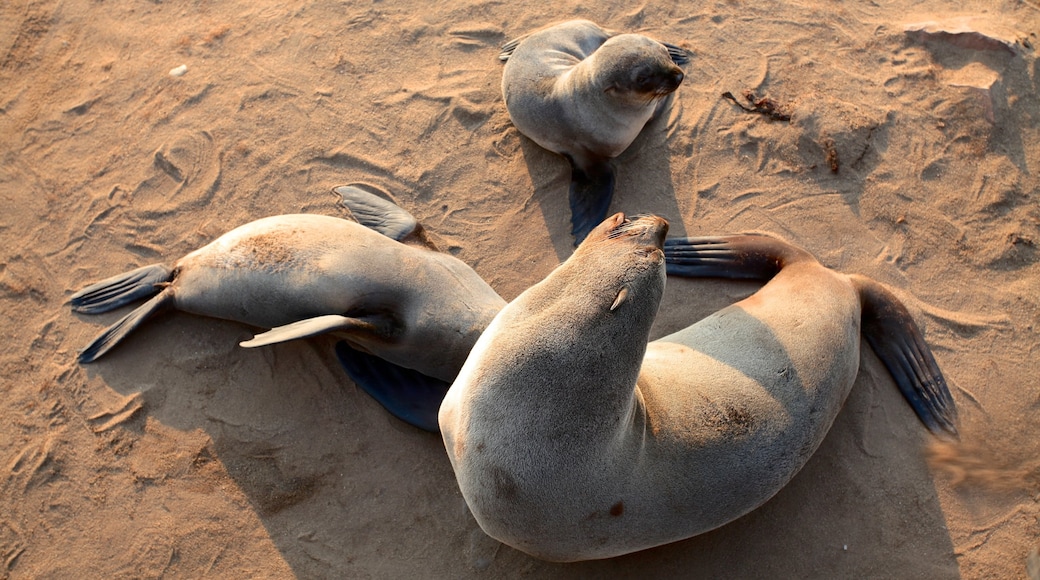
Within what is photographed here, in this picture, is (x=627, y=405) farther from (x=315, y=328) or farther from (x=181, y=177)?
(x=181, y=177)

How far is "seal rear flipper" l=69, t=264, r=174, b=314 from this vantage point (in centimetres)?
409

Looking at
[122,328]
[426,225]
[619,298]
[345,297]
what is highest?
[619,298]

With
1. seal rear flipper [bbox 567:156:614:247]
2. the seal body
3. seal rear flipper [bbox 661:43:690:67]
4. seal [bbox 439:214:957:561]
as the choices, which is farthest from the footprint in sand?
seal rear flipper [bbox 661:43:690:67]

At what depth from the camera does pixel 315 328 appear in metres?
3.36

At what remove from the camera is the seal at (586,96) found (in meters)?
4.07

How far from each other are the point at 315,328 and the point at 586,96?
2.11 m

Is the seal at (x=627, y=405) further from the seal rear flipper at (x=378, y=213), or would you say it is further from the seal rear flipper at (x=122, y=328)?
the seal rear flipper at (x=122, y=328)

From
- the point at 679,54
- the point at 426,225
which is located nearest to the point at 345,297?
the point at 426,225

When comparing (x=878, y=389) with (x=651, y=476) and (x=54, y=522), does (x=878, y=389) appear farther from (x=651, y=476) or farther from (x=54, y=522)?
(x=54, y=522)

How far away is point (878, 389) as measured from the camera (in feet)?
12.9

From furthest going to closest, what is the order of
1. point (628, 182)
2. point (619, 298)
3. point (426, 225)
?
1. point (628, 182)
2. point (426, 225)
3. point (619, 298)

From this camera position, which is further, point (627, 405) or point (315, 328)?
point (315, 328)

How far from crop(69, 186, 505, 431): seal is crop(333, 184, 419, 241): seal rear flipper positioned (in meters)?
0.02

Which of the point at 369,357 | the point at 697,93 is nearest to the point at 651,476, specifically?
the point at 369,357
